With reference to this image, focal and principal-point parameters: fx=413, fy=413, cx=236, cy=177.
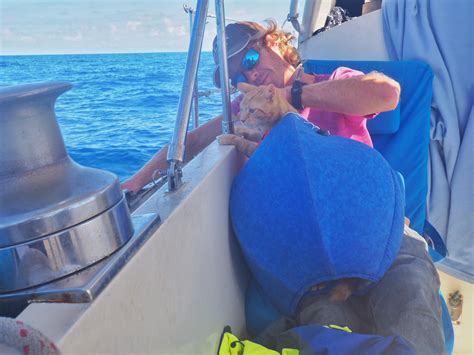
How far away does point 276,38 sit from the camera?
5.40ft

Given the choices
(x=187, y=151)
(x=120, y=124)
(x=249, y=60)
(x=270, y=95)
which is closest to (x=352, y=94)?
(x=270, y=95)

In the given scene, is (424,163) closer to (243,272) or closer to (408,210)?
(408,210)

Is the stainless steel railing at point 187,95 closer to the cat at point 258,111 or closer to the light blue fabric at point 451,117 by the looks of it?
the cat at point 258,111

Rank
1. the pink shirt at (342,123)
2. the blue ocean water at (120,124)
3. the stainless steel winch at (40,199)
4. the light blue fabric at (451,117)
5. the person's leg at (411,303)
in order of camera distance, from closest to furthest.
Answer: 1. the stainless steel winch at (40,199)
2. the person's leg at (411,303)
3. the pink shirt at (342,123)
4. the light blue fabric at (451,117)
5. the blue ocean water at (120,124)

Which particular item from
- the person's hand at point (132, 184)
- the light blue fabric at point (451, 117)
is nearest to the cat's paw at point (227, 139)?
the person's hand at point (132, 184)

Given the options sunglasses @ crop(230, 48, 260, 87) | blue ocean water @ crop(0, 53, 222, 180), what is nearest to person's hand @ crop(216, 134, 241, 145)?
sunglasses @ crop(230, 48, 260, 87)

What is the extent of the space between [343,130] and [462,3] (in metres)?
0.81

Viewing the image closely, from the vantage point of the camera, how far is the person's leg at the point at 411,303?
0.74 metres

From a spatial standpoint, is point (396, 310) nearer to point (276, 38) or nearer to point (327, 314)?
point (327, 314)

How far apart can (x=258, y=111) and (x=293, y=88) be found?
0.20 meters

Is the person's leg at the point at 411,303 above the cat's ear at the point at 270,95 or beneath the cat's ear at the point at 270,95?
beneath

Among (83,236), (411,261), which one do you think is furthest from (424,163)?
(83,236)

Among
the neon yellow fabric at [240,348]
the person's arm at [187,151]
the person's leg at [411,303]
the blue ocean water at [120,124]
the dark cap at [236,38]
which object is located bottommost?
the blue ocean water at [120,124]

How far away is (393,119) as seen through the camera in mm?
1754
